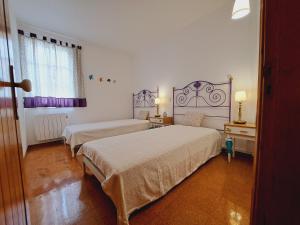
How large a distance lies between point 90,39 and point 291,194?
4680 millimetres

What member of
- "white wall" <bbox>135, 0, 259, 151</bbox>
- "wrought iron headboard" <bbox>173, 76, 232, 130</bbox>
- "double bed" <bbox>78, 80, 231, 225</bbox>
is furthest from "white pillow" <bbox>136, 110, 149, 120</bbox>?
"double bed" <bbox>78, 80, 231, 225</bbox>

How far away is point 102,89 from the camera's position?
4.43 metres

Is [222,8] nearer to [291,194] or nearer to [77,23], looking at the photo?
[77,23]

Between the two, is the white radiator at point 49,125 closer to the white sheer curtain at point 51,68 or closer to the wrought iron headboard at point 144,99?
the white sheer curtain at point 51,68

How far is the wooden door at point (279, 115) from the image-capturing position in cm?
42

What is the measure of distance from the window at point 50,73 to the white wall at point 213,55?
2.32 m

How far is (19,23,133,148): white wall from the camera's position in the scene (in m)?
3.55

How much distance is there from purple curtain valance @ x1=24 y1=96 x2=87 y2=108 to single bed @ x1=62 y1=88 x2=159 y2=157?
0.64m

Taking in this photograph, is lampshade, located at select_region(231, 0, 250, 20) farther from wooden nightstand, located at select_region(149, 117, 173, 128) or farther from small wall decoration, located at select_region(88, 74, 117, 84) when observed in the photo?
small wall decoration, located at select_region(88, 74, 117, 84)

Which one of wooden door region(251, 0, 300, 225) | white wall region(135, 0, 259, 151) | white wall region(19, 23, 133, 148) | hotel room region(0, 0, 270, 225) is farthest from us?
white wall region(19, 23, 133, 148)

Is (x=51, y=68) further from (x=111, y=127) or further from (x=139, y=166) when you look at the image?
(x=139, y=166)

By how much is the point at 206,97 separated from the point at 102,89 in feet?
10.5

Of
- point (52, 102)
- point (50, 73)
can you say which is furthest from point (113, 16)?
point (52, 102)

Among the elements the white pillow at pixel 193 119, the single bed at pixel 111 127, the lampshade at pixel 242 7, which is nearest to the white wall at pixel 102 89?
the single bed at pixel 111 127
